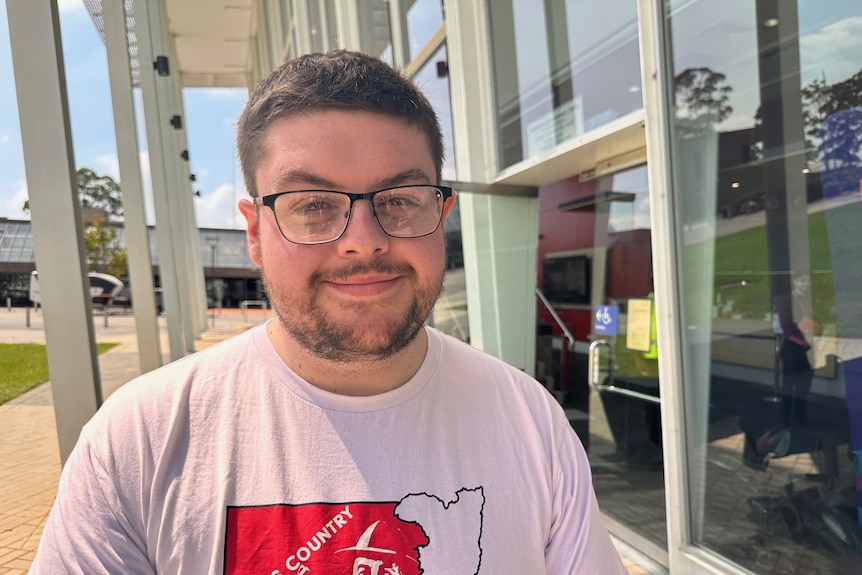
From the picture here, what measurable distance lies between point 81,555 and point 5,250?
162 centimetres

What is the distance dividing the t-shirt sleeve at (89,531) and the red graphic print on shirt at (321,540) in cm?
15

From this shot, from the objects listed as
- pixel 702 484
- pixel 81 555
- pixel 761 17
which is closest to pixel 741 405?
pixel 702 484

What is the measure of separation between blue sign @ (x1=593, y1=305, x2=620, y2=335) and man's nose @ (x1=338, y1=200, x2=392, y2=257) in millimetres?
3586

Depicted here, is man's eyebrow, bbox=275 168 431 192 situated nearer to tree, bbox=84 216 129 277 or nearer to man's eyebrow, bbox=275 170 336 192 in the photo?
man's eyebrow, bbox=275 170 336 192

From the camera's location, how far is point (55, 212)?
1.91m

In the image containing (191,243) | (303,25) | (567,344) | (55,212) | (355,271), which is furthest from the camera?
(191,243)

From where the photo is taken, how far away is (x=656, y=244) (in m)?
2.58

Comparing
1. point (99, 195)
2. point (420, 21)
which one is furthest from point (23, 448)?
point (420, 21)

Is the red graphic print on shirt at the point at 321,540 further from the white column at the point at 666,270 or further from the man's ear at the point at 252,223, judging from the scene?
the white column at the point at 666,270

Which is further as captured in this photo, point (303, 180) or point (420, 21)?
point (420, 21)

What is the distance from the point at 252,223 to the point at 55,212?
127 cm

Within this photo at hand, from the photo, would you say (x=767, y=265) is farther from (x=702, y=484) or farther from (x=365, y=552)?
(x=365, y=552)

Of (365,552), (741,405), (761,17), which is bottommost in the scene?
(741,405)

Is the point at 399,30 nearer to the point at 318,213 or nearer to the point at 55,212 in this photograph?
the point at 55,212
